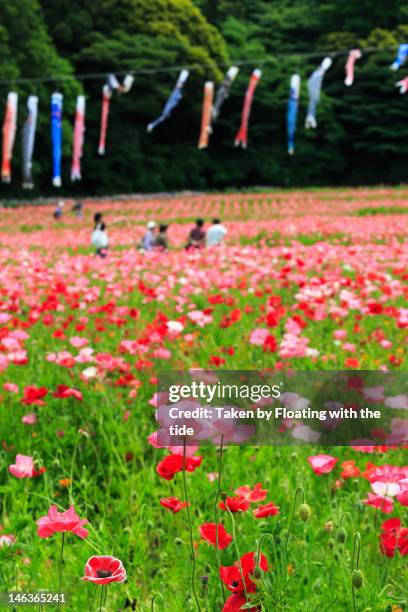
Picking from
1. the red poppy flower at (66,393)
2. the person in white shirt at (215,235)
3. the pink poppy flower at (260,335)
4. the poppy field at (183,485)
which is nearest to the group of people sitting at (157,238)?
the person in white shirt at (215,235)

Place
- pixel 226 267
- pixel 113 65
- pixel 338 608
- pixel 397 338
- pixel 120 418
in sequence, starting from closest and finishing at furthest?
pixel 338 608 → pixel 120 418 → pixel 397 338 → pixel 226 267 → pixel 113 65

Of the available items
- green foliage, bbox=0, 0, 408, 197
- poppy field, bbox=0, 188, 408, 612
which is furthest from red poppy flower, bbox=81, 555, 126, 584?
green foliage, bbox=0, 0, 408, 197

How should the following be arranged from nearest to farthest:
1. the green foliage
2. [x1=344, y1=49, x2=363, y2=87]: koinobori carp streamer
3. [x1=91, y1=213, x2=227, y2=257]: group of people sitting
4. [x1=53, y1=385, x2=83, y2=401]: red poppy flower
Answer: [x1=53, y1=385, x2=83, y2=401]: red poppy flower → [x1=91, y1=213, x2=227, y2=257]: group of people sitting → [x1=344, y1=49, x2=363, y2=87]: koinobori carp streamer → the green foliage

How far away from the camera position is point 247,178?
38.0 meters

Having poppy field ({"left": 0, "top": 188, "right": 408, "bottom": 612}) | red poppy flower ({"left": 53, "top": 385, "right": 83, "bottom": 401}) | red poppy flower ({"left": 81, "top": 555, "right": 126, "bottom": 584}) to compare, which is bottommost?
poppy field ({"left": 0, "top": 188, "right": 408, "bottom": 612})

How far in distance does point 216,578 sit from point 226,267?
4.58 meters

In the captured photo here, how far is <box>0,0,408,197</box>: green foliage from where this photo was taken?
30.9 metres

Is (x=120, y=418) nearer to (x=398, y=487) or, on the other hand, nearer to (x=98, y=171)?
(x=398, y=487)

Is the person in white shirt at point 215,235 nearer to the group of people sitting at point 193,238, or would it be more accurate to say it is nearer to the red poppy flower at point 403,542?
the group of people sitting at point 193,238

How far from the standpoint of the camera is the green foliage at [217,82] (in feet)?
101

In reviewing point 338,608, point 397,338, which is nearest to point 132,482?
point 338,608

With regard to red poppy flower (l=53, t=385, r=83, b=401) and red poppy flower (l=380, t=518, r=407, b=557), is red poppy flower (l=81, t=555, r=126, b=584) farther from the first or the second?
red poppy flower (l=53, t=385, r=83, b=401)

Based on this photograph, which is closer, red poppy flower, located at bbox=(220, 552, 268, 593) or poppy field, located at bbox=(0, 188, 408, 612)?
red poppy flower, located at bbox=(220, 552, 268, 593)

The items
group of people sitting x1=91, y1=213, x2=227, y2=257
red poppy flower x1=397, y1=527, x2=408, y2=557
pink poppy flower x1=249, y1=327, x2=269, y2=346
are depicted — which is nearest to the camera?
red poppy flower x1=397, y1=527, x2=408, y2=557
